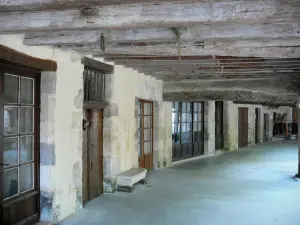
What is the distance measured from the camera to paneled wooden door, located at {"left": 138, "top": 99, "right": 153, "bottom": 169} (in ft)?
24.4

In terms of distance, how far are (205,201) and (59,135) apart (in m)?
2.45

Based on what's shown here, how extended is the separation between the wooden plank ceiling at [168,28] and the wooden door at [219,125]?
6.54 meters

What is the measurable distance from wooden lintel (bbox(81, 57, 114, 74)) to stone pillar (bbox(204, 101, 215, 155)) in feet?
19.0

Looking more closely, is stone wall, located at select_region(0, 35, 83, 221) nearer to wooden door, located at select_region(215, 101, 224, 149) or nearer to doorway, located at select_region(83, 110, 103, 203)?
doorway, located at select_region(83, 110, 103, 203)

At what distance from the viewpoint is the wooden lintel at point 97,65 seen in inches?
191

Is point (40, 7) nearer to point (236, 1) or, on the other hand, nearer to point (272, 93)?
point (236, 1)

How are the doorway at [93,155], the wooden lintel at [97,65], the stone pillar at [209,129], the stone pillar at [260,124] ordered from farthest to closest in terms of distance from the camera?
1. the stone pillar at [260,124]
2. the stone pillar at [209,129]
3. the doorway at [93,155]
4. the wooden lintel at [97,65]

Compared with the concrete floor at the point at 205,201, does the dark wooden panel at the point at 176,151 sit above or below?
above

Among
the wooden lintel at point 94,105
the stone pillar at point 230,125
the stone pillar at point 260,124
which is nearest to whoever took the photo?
the wooden lintel at point 94,105

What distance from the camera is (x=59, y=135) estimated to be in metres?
4.21

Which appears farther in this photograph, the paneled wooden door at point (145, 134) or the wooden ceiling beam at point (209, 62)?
the paneled wooden door at point (145, 134)

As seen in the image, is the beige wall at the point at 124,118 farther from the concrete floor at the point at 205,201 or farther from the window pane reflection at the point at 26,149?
the window pane reflection at the point at 26,149

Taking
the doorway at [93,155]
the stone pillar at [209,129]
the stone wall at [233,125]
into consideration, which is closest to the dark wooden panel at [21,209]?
the doorway at [93,155]

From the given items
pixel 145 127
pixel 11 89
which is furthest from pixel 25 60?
pixel 145 127
